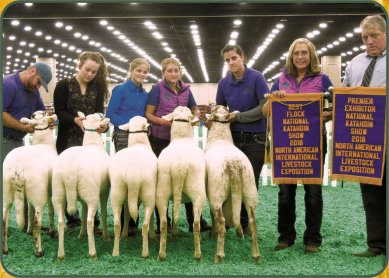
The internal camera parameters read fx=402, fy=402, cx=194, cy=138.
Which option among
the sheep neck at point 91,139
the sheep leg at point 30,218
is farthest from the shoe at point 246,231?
the sheep leg at point 30,218

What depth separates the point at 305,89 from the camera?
494cm

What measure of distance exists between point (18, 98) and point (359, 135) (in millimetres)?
4487

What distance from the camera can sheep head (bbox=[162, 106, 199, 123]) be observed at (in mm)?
5297

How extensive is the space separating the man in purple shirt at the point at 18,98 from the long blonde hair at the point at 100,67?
0.49 meters

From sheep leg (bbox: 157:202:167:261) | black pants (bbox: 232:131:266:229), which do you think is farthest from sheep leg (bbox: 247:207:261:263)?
black pants (bbox: 232:131:266:229)

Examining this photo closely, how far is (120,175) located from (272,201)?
4732 millimetres

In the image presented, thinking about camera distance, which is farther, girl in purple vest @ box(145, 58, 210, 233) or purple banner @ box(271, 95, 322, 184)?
girl in purple vest @ box(145, 58, 210, 233)

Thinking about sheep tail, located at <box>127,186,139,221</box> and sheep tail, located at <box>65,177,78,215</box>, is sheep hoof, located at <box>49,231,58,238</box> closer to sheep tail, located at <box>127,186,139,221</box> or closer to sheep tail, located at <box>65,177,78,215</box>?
sheep tail, located at <box>65,177,78,215</box>

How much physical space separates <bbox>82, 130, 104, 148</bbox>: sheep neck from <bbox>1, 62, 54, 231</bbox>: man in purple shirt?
1.88ft

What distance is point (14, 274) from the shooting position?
14.1 ft

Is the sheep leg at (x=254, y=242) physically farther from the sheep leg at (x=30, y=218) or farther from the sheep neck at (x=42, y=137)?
the sheep leg at (x=30, y=218)

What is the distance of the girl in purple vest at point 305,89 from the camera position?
4863 mm

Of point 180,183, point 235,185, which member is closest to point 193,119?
point 180,183

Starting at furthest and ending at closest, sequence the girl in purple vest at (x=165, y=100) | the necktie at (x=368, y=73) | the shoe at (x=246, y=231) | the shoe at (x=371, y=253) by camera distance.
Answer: the shoe at (x=246, y=231) < the girl in purple vest at (x=165, y=100) < the shoe at (x=371, y=253) < the necktie at (x=368, y=73)
